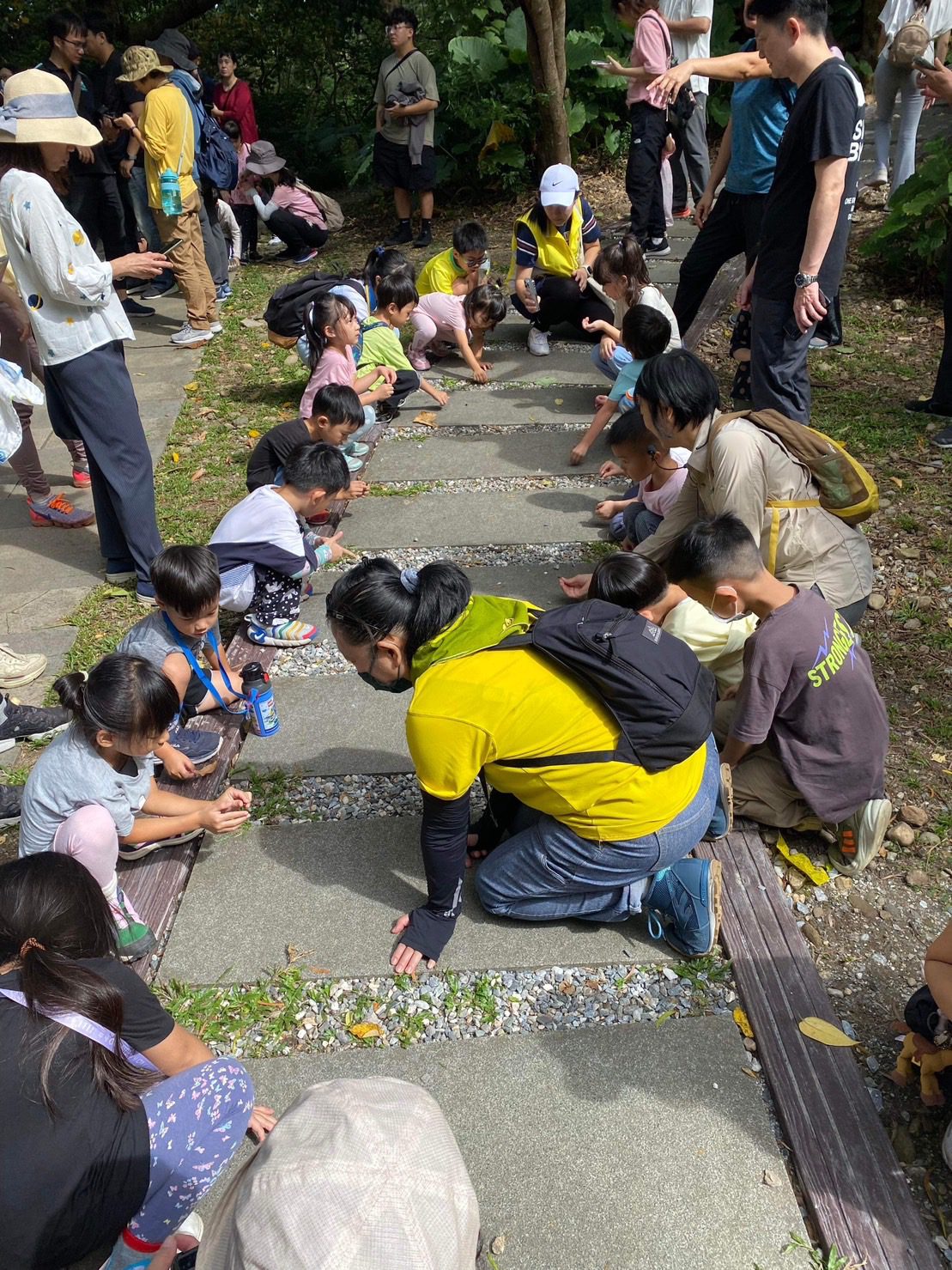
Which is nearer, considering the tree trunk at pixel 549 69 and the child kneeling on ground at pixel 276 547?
the child kneeling on ground at pixel 276 547

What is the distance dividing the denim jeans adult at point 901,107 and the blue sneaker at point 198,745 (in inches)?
264

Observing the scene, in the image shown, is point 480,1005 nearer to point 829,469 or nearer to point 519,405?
point 829,469

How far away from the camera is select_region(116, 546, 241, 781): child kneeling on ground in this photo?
3238mm

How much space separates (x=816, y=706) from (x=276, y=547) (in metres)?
2.26

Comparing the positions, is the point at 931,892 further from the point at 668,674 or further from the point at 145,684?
the point at 145,684

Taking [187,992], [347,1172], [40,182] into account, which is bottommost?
[187,992]

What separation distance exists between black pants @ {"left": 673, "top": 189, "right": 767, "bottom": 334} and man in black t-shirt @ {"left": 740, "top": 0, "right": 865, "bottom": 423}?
3.05 ft

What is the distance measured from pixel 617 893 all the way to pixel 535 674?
0.69m

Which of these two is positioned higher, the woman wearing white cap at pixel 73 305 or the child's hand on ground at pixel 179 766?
the woman wearing white cap at pixel 73 305

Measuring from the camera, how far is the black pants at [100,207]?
7.62 m

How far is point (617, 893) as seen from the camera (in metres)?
2.65

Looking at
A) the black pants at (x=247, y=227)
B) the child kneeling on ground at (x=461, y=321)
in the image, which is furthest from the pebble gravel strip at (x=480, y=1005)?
the black pants at (x=247, y=227)

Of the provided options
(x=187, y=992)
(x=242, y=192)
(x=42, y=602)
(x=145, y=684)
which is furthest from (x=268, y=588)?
(x=242, y=192)

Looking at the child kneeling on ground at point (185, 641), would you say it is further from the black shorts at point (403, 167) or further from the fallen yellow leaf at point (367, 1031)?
the black shorts at point (403, 167)
